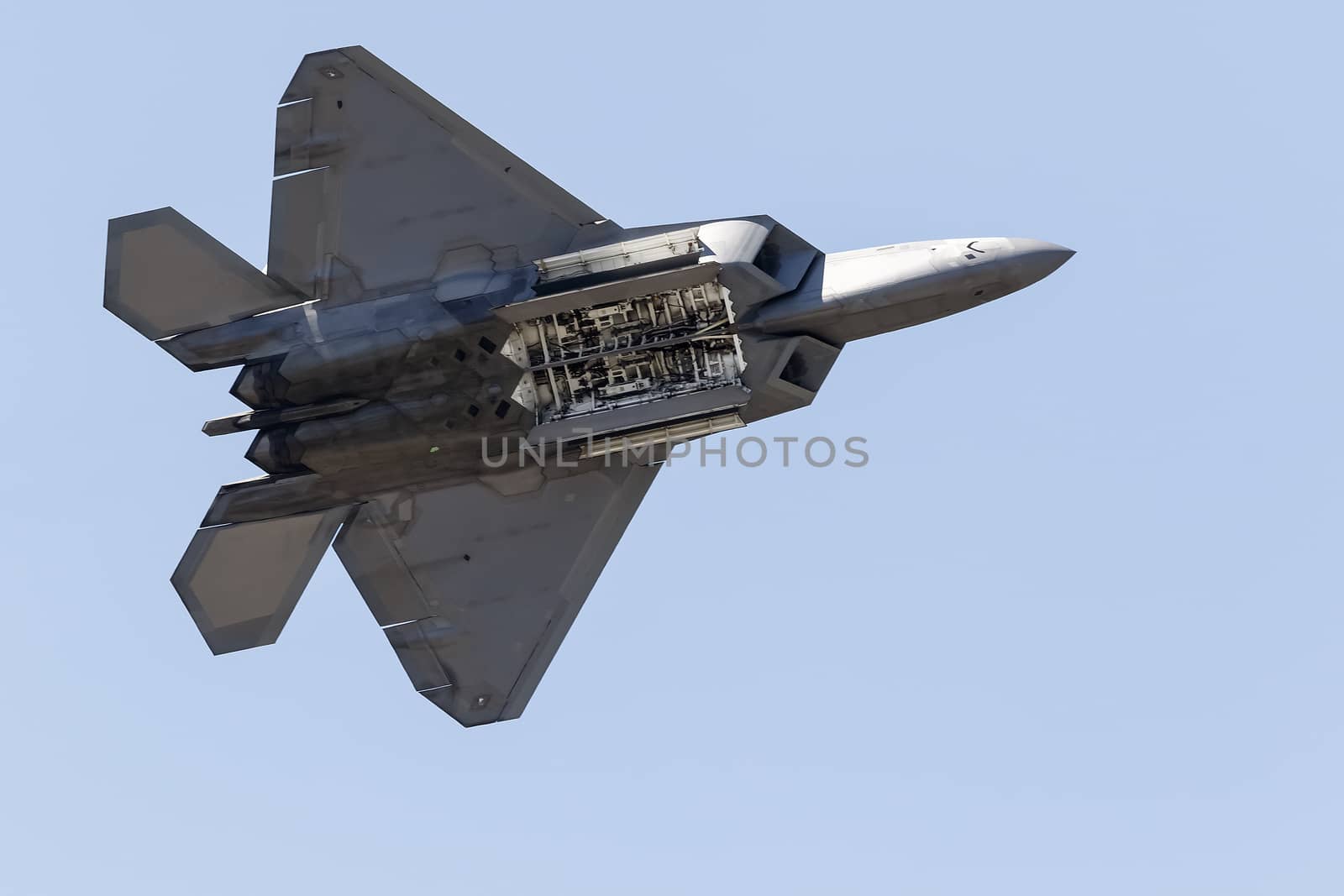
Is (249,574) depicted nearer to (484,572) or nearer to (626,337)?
(484,572)

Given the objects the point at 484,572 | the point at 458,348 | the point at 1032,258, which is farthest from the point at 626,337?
the point at 1032,258

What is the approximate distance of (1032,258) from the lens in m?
23.9

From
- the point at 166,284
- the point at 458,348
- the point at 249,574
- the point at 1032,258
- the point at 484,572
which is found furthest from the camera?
the point at 484,572

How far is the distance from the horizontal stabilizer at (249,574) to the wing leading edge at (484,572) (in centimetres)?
47

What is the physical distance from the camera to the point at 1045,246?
2394 centimetres

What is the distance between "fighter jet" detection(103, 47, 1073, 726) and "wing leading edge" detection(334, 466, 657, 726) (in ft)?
0.11

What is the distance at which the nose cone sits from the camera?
23875mm

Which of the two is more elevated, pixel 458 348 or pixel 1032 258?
pixel 1032 258

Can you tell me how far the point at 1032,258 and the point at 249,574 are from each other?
11231mm

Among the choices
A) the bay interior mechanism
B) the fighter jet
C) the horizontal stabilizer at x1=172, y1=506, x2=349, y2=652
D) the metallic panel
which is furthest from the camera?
the horizontal stabilizer at x1=172, y1=506, x2=349, y2=652

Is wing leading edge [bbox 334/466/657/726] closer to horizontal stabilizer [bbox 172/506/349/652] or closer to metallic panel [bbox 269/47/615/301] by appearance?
horizontal stabilizer [bbox 172/506/349/652]

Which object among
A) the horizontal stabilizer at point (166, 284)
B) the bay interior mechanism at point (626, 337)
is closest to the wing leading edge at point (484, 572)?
the bay interior mechanism at point (626, 337)

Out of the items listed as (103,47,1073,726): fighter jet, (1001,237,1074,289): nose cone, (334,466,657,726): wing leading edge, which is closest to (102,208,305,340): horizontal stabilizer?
(103,47,1073,726): fighter jet

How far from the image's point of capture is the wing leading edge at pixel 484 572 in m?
25.6
